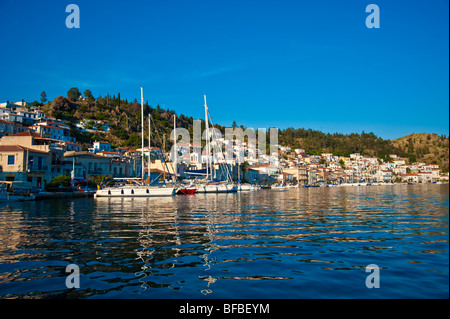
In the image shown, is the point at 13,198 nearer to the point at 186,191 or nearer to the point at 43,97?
the point at 186,191

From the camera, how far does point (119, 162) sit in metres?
72.4

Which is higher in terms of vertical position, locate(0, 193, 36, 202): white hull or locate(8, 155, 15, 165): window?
locate(8, 155, 15, 165): window

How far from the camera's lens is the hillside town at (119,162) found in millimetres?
47344

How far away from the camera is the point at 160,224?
1705 cm

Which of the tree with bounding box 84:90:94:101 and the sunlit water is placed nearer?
the sunlit water

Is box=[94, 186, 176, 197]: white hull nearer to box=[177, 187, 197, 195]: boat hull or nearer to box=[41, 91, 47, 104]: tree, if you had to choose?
box=[177, 187, 197, 195]: boat hull

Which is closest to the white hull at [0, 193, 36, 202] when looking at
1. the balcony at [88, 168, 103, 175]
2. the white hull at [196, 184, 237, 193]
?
the white hull at [196, 184, 237, 193]

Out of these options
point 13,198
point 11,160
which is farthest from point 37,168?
point 13,198

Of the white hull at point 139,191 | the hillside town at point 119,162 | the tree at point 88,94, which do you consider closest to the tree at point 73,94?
the tree at point 88,94

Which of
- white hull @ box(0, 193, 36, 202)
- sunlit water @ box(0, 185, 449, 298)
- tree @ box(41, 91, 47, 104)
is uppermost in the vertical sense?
tree @ box(41, 91, 47, 104)

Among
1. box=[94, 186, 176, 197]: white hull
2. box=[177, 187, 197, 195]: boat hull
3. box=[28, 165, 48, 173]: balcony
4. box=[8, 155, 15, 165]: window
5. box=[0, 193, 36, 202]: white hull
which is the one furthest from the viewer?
→ box=[177, 187, 197, 195]: boat hull

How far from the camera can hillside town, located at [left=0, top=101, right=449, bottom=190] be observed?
47.3 meters
